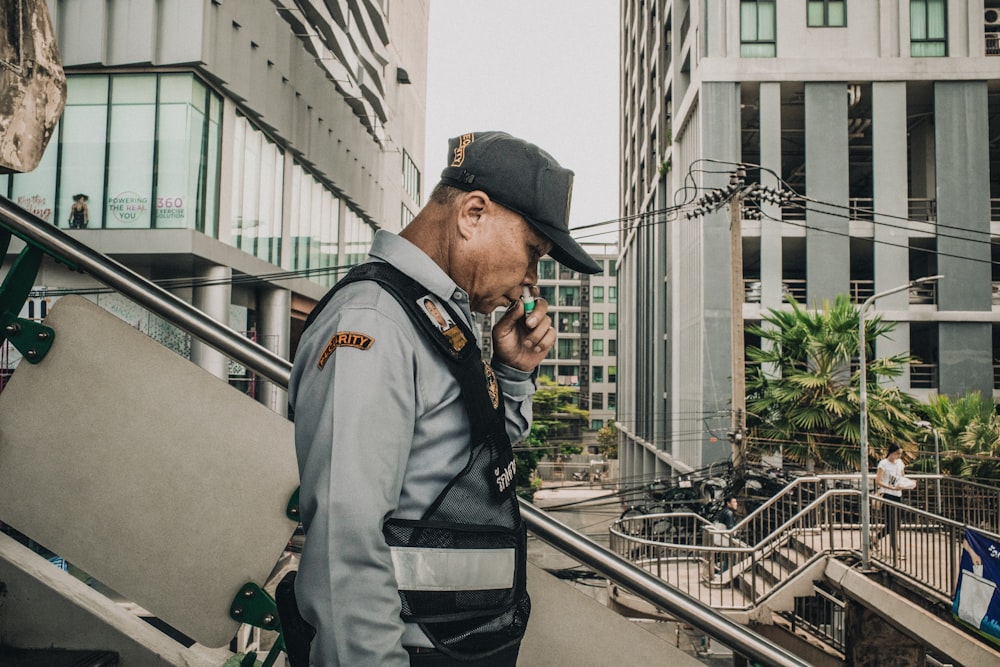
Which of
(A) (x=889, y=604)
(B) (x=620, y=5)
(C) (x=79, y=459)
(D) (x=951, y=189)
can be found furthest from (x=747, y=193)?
(B) (x=620, y=5)

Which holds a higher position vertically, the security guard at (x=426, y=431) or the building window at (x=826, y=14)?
the building window at (x=826, y=14)

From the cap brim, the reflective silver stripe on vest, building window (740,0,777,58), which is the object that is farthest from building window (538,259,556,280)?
the reflective silver stripe on vest

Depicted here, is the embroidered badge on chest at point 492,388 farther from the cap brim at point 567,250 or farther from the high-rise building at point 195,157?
the high-rise building at point 195,157

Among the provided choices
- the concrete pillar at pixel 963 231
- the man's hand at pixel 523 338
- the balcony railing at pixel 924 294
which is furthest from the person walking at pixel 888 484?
the balcony railing at pixel 924 294

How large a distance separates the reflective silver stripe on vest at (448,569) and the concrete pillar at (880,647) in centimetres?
1206

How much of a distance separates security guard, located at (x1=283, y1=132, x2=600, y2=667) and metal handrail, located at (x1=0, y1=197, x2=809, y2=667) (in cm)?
55

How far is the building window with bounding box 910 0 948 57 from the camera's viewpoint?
24.0 metres

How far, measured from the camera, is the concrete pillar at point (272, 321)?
873 inches

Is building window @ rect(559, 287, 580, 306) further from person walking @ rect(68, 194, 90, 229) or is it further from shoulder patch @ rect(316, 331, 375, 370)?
shoulder patch @ rect(316, 331, 375, 370)

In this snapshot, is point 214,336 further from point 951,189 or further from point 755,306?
point 951,189

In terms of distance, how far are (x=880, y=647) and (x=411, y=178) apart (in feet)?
121

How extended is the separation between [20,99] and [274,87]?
64.9 feet

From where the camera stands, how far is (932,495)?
44.0ft

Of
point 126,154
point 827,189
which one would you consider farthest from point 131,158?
point 827,189
